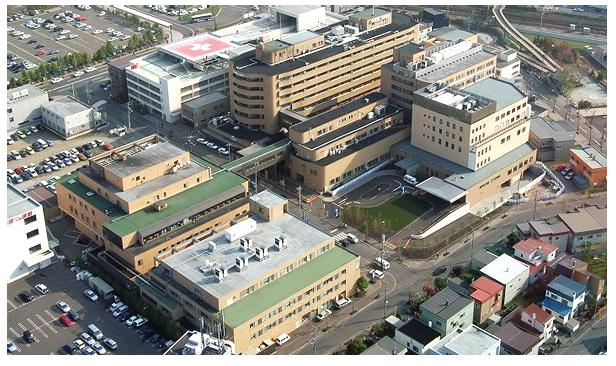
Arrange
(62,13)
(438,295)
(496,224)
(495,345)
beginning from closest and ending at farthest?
(495,345), (438,295), (496,224), (62,13)

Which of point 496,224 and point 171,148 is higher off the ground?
point 171,148

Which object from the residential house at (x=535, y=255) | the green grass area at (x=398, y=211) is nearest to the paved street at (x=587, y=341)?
the residential house at (x=535, y=255)

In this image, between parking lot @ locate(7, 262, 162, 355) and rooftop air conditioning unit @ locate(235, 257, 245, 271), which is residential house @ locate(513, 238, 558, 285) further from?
parking lot @ locate(7, 262, 162, 355)

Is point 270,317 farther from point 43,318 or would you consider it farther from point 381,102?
point 381,102

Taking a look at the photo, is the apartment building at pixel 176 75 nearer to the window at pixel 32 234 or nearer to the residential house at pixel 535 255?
the window at pixel 32 234

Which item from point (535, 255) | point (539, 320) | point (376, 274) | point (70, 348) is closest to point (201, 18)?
point (376, 274)

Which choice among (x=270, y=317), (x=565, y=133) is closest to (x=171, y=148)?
(x=270, y=317)
